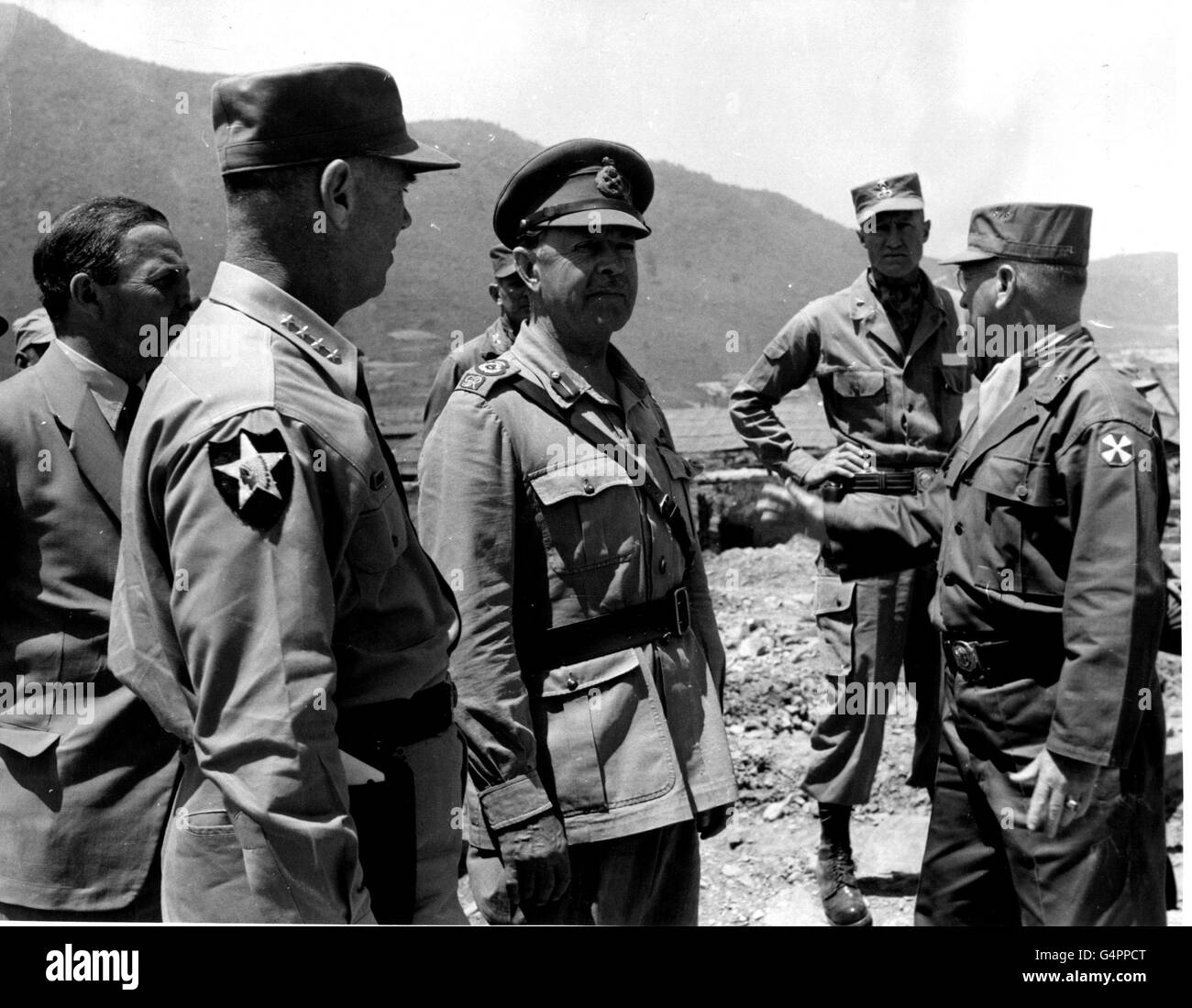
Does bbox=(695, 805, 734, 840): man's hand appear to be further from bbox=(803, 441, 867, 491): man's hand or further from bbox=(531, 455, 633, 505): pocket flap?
bbox=(803, 441, 867, 491): man's hand

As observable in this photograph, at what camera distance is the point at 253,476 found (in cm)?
174

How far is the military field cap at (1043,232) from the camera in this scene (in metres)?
3.27

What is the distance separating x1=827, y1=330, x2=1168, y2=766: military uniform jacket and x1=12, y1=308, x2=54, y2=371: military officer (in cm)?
311

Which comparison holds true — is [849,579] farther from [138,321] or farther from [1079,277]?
[138,321]

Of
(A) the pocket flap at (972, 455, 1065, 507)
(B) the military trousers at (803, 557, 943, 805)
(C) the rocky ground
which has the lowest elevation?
(C) the rocky ground

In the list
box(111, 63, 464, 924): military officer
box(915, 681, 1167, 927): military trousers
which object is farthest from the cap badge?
box(915, 681, 1167, 927): military trousers

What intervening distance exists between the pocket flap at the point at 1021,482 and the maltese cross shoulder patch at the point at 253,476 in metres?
1.98

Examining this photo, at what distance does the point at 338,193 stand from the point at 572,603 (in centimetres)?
110

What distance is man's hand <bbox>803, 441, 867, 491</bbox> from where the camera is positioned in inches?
186

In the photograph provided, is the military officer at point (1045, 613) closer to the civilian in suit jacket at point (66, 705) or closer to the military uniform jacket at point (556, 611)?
the military uniform jacket at point (556, 611)

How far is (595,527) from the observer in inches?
112

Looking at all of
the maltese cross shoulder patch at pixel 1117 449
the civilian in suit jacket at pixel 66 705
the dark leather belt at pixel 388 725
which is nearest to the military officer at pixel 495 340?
the civilian in suit jacket at pixel 66 705

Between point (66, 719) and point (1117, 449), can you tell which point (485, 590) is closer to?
point (66, 719)

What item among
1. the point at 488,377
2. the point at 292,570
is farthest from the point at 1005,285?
the point at 292,570
